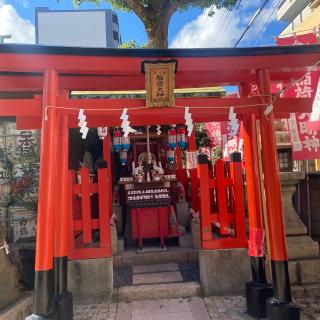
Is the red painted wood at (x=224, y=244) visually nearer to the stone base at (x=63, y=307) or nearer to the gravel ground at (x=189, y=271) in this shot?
the gravel ground at (x=189, y=271)

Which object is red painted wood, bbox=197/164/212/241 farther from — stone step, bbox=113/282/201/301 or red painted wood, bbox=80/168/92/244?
red painted wood, bbox=80/168/92/244

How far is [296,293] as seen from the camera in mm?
5285

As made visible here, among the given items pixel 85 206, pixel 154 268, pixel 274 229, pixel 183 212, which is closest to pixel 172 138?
pixel 183 212

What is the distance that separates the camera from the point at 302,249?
561 centimetres

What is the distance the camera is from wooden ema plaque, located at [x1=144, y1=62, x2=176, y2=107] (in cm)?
429

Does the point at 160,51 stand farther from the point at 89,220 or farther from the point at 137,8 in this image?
the point at 137,8

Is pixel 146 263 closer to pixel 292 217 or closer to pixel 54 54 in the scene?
pixel 292 217

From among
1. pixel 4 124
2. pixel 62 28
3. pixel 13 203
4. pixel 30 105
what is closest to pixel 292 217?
pixel 30 105

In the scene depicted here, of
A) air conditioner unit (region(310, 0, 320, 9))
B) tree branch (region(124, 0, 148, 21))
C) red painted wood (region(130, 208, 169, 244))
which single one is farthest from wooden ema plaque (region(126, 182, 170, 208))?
air conditioner unit (region(310, 0, 320, 9))

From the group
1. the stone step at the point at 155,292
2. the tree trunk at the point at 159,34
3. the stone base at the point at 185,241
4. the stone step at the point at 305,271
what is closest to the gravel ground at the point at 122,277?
the stone step at the point at 155,292

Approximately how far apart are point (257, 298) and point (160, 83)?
3.25m

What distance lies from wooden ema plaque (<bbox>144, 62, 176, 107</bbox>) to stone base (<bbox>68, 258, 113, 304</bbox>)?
2.76m

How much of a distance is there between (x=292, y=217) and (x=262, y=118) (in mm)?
2161

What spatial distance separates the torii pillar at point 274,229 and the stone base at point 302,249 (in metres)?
1.43
